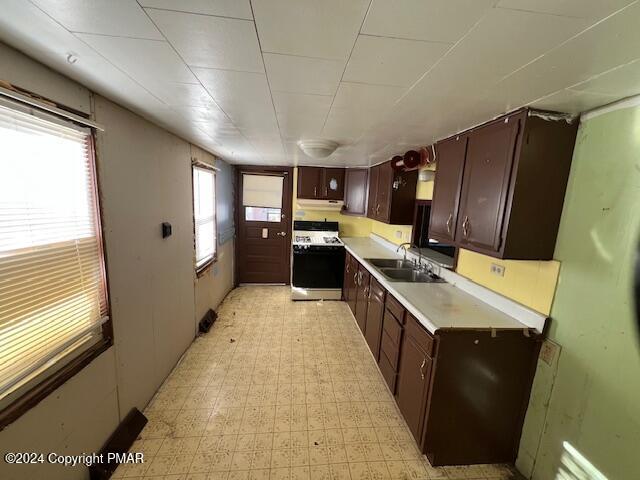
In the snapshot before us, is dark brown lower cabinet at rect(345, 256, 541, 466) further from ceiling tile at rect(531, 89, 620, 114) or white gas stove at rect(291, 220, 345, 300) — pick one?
white gas stove at rect(291, 220, 345, 300)

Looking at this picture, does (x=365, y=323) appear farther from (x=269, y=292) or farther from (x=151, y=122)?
(x=151, y=122)

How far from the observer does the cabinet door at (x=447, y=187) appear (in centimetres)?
190

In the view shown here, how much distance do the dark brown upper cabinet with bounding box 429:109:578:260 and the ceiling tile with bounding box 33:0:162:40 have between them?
175 cm

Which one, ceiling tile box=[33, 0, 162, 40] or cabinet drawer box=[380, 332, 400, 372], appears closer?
ceiling tile box=[33, 0, 162, 40]

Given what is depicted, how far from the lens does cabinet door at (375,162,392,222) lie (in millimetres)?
3189

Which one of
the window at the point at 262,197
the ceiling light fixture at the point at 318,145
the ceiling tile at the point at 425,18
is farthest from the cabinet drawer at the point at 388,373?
the window at the point at 262,197

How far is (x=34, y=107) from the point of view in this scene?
3.60 feet

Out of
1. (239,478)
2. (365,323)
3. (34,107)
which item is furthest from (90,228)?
(365,323)

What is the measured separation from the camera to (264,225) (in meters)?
4.73

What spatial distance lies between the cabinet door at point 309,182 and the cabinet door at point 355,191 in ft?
1.55

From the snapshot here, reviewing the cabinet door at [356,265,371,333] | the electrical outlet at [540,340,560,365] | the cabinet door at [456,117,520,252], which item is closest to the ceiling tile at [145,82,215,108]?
the cabinet door at [456,117,520,252]

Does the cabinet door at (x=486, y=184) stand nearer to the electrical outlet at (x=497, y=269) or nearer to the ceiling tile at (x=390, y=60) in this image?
the electrical outlet at (x=497, y=269)

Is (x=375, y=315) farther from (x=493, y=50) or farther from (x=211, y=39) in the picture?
(x=211, y=39)

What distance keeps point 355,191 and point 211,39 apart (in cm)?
344
